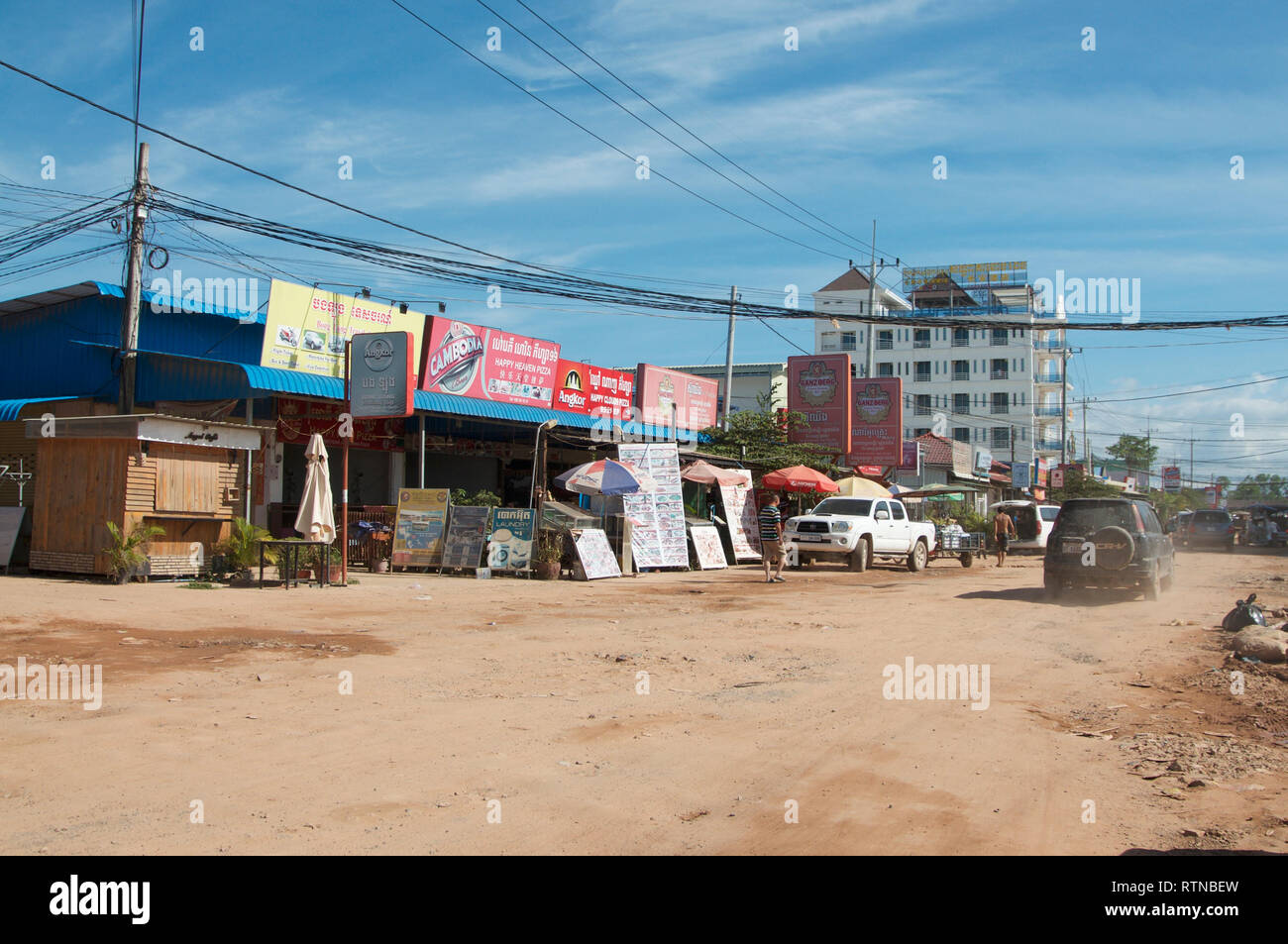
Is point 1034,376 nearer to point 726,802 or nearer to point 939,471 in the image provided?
point 939,471

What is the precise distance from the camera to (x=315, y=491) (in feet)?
55.2

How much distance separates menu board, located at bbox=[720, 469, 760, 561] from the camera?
2730 cm

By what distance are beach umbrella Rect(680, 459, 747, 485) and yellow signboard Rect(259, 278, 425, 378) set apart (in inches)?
306

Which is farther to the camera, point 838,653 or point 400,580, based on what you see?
point 400,580

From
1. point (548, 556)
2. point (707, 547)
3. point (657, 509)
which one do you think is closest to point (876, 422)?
point (707, 547)

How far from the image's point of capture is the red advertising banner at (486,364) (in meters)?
23.6

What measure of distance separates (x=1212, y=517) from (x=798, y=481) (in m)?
27.7

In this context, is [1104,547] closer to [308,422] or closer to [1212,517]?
[308,422]

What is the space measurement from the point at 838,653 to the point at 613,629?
307cm

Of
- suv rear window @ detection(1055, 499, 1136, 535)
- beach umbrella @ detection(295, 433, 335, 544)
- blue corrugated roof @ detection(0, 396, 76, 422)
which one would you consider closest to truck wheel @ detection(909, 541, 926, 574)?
suv rear window @ detection(1055, 499, 1136, 535)

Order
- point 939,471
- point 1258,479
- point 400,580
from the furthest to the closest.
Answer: point 1258,479 → point 939,471 → point 400,580

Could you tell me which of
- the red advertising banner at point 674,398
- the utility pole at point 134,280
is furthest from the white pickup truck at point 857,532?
the utility pole at point 134,280
